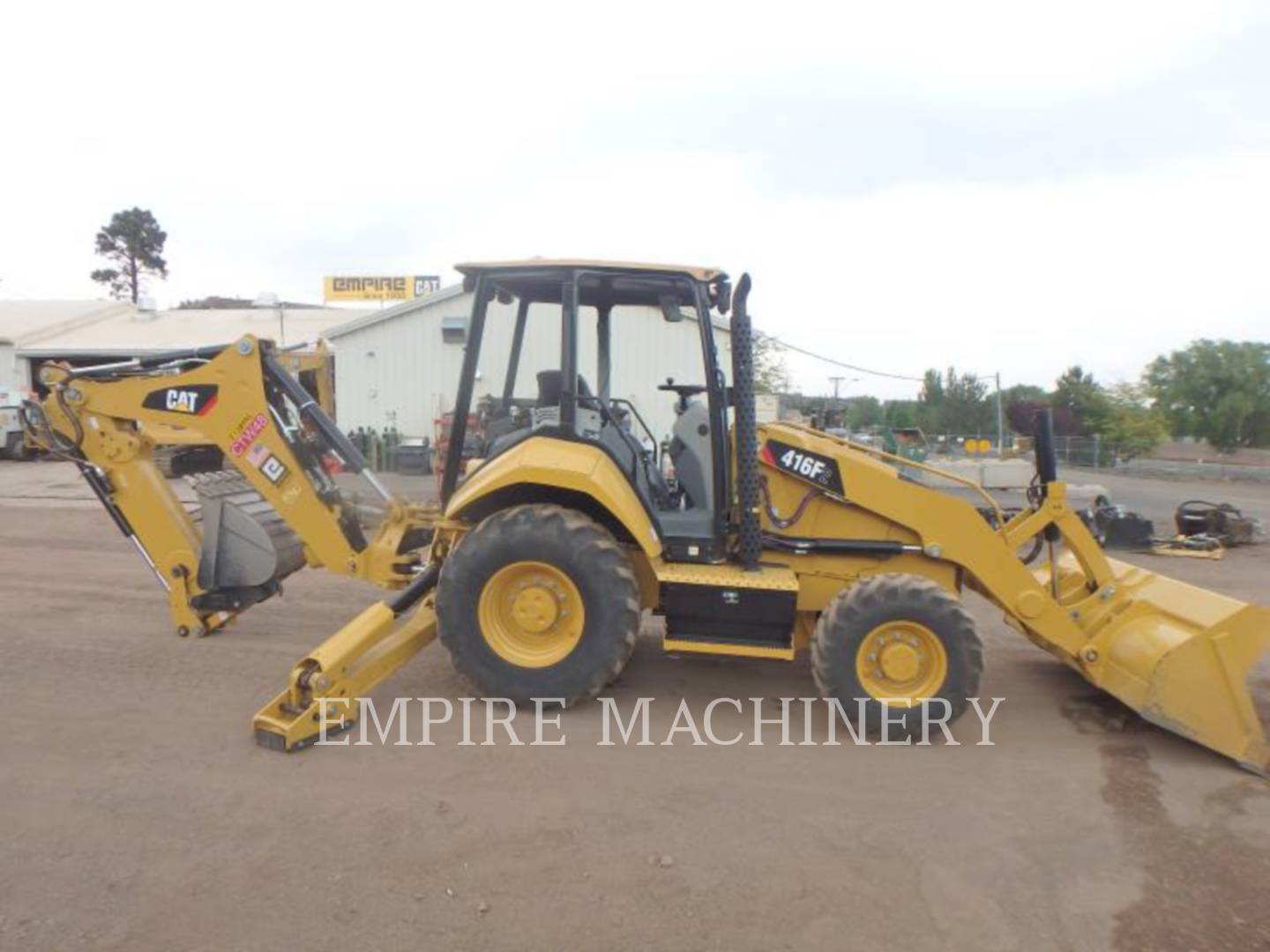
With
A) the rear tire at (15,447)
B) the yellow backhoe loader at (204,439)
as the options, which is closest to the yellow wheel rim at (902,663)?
the yellow backhoe loader at (204,439)

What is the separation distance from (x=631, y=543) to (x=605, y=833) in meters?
1.72

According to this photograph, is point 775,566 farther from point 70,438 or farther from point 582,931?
point 70,438

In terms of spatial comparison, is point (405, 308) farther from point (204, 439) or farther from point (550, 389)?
point (550, 389)

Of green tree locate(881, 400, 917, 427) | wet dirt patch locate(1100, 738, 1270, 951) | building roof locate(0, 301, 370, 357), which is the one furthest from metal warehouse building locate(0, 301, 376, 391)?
green tree locate(881, 400, 917, 427)

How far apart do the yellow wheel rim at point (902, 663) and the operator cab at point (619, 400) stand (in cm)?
98

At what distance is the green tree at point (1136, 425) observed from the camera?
34.7m

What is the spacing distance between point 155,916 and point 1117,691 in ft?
14.8

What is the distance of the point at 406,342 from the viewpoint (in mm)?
19203

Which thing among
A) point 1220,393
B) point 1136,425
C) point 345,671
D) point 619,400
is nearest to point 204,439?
point 345,671

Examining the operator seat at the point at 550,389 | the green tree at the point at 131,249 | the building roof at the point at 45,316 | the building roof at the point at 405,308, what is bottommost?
the operator seat at the point at 550,389

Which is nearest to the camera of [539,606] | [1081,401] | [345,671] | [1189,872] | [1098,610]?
[1189,872]

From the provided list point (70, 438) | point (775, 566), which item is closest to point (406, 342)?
point (70, 438)

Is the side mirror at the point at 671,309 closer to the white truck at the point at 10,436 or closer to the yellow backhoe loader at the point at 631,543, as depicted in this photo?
the yellow backhoe loader at the point at 631,543

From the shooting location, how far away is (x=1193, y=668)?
4.21 m
